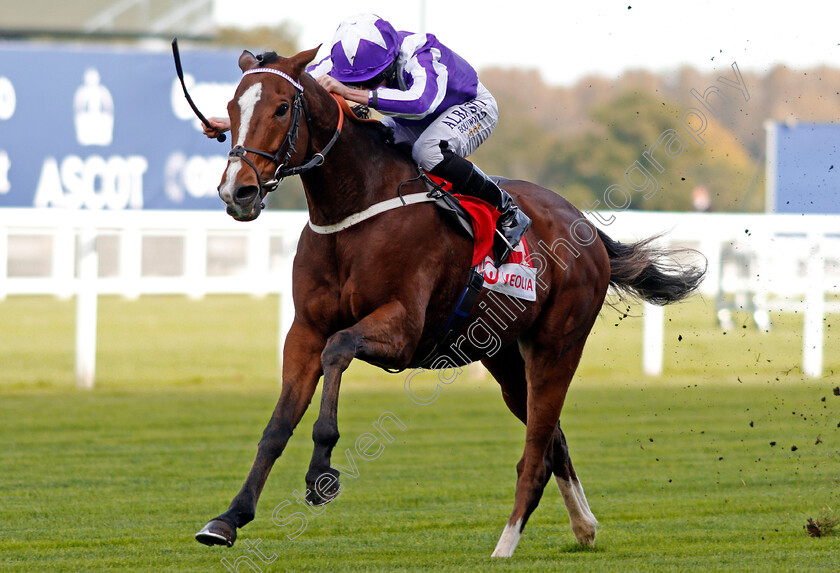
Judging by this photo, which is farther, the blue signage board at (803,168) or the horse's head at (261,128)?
the blue signage board at (803,168)

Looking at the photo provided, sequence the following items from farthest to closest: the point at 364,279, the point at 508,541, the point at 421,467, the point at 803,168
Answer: the point at 803,168 < the point at 421,467 < the point at 508,541 < the point at 364,279

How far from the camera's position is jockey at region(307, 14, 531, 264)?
4.07 m

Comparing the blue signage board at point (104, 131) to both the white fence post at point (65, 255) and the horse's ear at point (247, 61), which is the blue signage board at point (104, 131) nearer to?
the white fence post at point (65, 255)

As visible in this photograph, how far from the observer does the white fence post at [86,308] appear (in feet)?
29.5

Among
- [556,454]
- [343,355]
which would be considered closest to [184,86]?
[343,355]

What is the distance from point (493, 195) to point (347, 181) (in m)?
0.70

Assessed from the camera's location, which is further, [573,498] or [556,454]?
[556,454]

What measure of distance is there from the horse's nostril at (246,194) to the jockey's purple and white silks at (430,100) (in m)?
0.76

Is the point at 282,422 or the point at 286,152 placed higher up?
the point at 286,152

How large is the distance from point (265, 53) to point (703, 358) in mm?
8933

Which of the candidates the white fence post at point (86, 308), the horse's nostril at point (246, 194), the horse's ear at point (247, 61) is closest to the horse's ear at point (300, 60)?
the horse's ear at point (247, 61)

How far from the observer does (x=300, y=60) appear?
3711mm

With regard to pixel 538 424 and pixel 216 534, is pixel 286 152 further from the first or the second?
pixel 538 424

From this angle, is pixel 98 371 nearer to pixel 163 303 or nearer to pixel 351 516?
pixel 351 516
